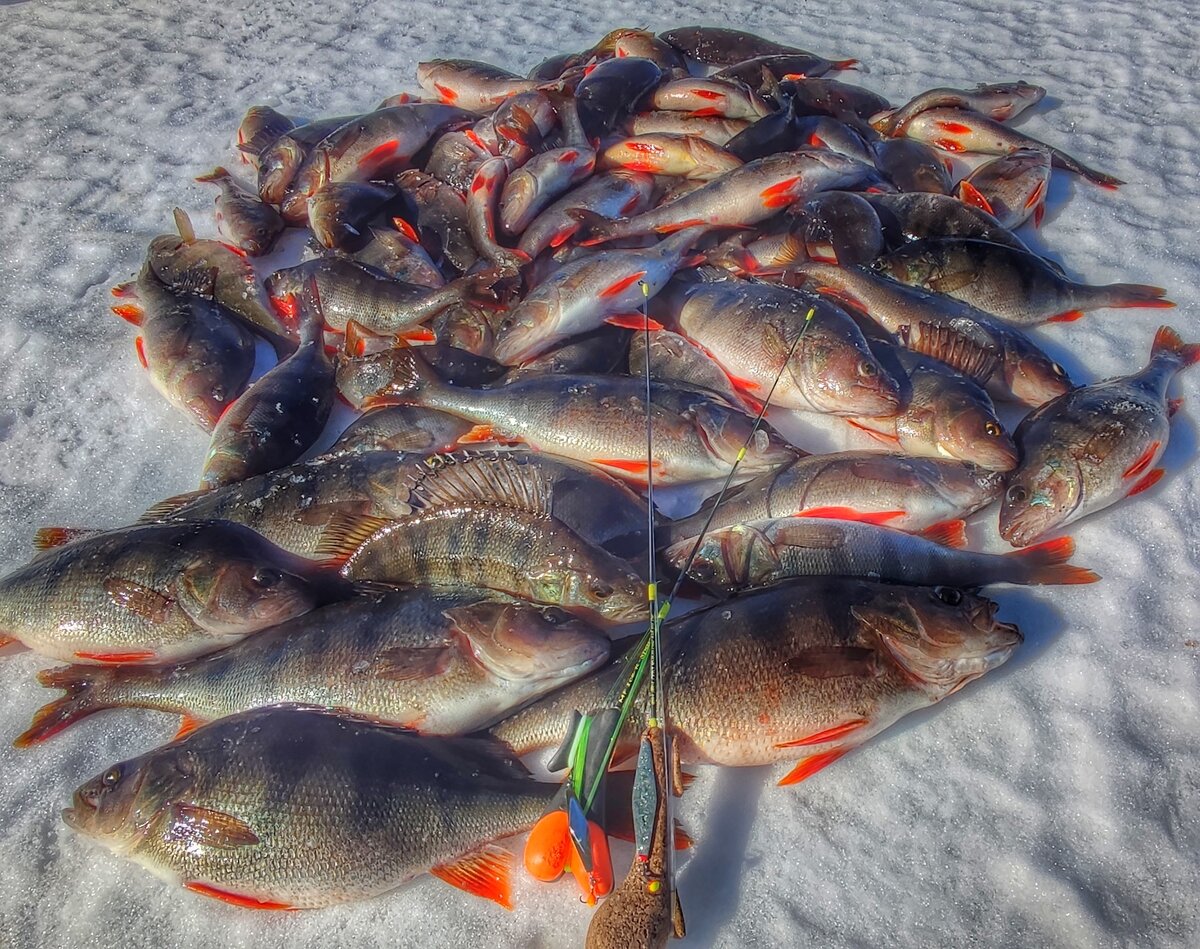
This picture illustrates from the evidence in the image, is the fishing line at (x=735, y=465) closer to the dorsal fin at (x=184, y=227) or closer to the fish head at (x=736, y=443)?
the fish head at (x=736, y=443)

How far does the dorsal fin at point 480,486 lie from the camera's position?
271 centimetres

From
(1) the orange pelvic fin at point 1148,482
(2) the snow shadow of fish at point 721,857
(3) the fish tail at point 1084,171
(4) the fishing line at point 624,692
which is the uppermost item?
(3) the fish tail at point 1084,171

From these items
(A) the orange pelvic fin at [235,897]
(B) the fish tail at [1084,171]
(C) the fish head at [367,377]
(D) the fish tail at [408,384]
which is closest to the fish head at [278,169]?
(C) the fish head at [367,377]

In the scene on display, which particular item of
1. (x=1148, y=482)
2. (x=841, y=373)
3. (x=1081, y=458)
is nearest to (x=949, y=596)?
(x=1081, y=458)

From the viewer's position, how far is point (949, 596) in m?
2.44

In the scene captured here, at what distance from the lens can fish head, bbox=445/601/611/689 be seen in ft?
7.79

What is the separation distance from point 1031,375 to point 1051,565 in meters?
0.93

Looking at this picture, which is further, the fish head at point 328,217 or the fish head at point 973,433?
the fish head at point 328,217

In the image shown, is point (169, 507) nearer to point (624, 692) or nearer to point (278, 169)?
point (624, 692)

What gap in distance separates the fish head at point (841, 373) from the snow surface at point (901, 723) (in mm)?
611

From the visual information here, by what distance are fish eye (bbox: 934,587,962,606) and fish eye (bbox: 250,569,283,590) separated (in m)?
2.06

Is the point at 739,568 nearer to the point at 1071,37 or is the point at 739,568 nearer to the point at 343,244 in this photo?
the point at 343,244

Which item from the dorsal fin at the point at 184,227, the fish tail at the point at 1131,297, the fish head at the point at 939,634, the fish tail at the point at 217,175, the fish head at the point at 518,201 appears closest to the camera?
the fish head at the point at 939,634

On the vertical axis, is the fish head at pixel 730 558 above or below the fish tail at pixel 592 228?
below
